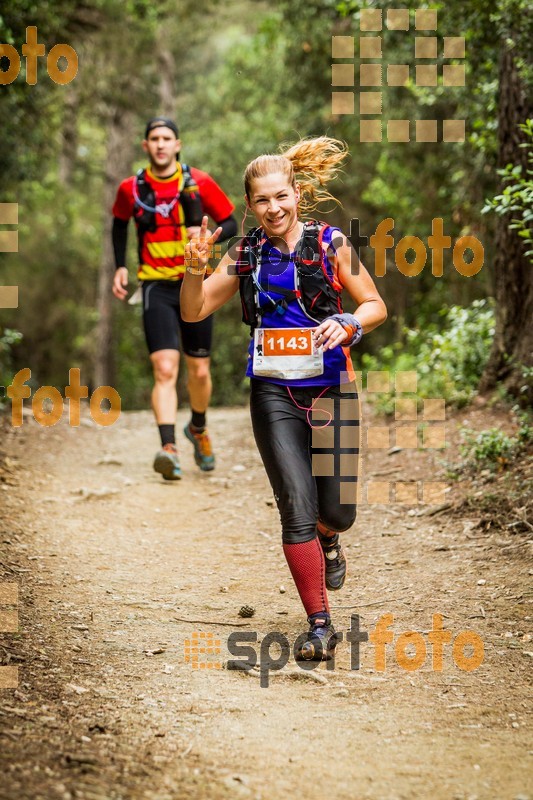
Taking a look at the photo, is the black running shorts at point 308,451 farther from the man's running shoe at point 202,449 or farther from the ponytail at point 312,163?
the man's running shoe at point 202,449

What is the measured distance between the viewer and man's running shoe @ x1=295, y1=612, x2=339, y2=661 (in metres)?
3.98

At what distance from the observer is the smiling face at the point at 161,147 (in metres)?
6.99

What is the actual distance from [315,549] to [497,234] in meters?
4.57

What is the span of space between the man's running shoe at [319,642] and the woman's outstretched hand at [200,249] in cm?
164

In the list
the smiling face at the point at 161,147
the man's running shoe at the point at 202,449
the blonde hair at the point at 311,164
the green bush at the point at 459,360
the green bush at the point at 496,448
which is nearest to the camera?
the blonde hair at the point at 311,164

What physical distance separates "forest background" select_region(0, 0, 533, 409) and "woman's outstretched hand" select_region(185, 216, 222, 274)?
1.21 meters

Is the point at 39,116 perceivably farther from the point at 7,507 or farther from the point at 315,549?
the point at 315,549

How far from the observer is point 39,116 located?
13.7m

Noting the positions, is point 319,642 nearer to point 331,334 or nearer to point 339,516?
point 339,516

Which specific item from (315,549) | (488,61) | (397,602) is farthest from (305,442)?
(488,61)

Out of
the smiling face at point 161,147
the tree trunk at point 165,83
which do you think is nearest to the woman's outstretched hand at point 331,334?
the smiling face at point 161,147

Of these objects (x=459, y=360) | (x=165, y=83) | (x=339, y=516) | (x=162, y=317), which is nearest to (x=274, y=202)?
(x=339, y=516)

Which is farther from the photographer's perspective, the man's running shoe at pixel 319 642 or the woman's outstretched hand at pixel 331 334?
the man's running shoe at pixel 319 642

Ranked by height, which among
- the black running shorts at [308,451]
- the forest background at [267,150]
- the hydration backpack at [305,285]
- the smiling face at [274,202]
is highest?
the forest background at [267,150]
